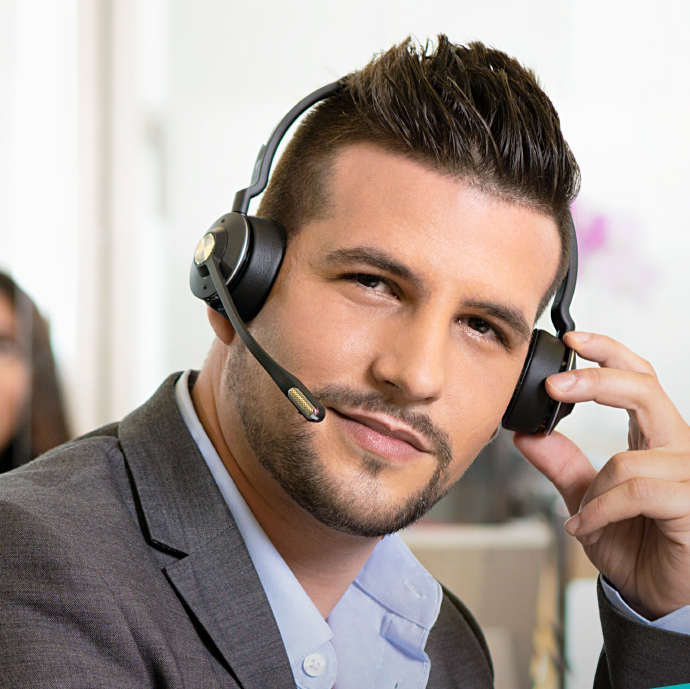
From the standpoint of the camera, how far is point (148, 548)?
2.77ft

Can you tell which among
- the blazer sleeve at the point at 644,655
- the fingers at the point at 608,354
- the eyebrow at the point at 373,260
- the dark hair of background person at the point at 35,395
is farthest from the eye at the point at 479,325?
the dark hair of background person at the point at 35,395

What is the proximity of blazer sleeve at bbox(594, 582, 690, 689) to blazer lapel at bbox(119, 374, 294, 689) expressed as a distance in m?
0.50

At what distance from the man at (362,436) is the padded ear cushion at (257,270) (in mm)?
17

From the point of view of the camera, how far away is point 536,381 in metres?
1.07

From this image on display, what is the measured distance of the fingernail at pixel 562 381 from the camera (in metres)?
1.06

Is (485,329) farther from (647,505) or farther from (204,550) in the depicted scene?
(204,550)

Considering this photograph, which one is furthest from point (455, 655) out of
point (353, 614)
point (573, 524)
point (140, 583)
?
point (140, 583)

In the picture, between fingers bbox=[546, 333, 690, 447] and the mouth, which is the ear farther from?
fingers bbox=[546, 333, 690, 447]

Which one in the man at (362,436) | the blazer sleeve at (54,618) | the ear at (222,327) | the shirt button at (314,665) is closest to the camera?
the blazer sleeve at (54,618)

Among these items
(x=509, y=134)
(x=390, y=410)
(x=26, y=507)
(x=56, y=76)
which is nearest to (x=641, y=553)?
(x=390, y=410)

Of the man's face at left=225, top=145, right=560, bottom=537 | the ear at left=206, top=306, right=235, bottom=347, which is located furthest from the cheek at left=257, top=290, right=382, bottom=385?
the ear at left=206, top=306, right=235, bottom=347

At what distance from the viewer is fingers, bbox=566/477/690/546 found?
3.38 ft

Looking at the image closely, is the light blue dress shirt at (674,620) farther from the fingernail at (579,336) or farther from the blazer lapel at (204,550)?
the blazer lapel at (204,550)

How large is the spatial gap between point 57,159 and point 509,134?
180 centimetres
